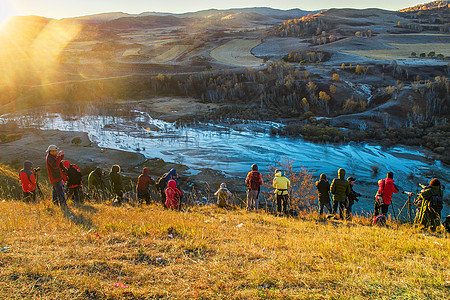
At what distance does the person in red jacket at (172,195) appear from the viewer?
32.6 feet

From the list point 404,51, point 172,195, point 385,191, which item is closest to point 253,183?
point 172,195

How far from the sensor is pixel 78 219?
765cm

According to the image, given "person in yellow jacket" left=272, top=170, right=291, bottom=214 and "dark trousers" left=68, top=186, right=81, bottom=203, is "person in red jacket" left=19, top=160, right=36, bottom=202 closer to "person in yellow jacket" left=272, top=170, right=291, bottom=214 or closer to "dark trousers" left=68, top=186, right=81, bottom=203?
"dark trousers" left=68, top=186, right=81, bottom=203

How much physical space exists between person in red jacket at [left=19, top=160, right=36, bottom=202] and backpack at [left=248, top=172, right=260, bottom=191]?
722cm

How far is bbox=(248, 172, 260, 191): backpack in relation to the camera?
10.6m

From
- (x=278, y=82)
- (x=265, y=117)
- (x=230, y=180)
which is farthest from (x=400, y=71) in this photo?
(x=230, y=180)

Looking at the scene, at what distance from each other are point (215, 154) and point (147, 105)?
2950 centimetres

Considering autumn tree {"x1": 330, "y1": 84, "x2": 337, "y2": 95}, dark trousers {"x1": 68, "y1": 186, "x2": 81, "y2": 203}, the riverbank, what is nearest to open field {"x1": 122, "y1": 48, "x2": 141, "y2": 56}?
autumn tree {"x1": 330, "y1": 84, "x2": 337, "y2": 95}

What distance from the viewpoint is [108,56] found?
106 m

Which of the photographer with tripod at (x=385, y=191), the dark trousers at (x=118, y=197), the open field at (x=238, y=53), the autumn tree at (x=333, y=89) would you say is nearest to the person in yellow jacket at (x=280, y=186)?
the photographer with tripod at (x=385, y=191)

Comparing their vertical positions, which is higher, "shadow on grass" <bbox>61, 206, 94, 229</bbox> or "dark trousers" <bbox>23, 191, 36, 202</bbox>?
"shadow on grass" <bbox>61, 206, 94, 229</bbox>

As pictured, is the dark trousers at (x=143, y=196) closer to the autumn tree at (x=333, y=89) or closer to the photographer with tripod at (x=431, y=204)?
the photographer with tripod at (x=431, y=204)

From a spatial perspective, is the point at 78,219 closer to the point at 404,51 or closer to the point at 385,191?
the point at 385,191

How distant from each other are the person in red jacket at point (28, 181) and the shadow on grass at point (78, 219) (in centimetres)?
244
